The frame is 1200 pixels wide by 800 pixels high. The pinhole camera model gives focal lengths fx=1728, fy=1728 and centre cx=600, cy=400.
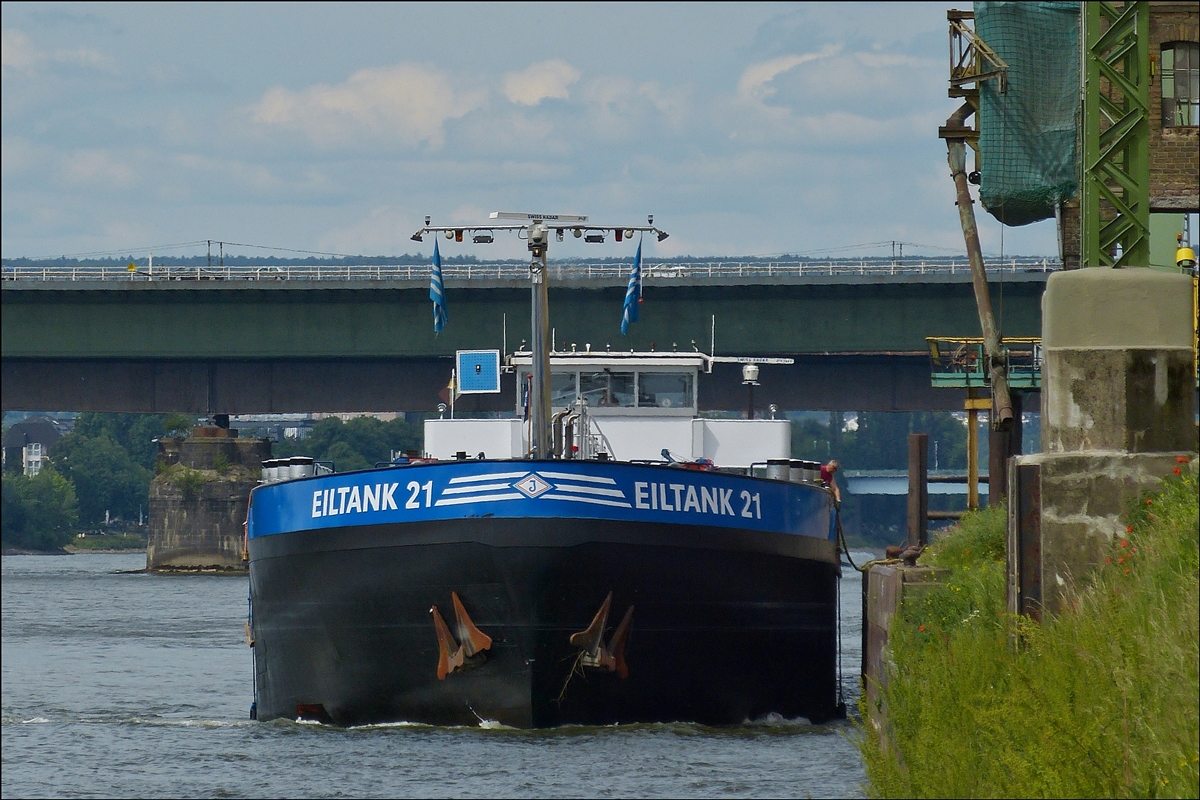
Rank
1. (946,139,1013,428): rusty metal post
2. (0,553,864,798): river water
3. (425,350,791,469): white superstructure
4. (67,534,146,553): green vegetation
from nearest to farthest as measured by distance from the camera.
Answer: (0,553,864,798): river water → (425,350,791,469): white superstructure → (946,139,1013,428): rusty metal post → (67,534,146,553): green vegetation

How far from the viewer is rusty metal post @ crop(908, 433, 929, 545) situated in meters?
33.7

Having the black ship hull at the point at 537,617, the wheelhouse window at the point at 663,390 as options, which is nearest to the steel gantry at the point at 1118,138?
the black ship hull at the point at 537,617

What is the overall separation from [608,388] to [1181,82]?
20.0 m

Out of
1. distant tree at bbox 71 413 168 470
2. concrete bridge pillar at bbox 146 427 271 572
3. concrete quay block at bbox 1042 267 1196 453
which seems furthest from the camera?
distant tree at bbox 71 413 168 470

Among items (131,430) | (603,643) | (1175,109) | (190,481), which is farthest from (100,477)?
(603,643)

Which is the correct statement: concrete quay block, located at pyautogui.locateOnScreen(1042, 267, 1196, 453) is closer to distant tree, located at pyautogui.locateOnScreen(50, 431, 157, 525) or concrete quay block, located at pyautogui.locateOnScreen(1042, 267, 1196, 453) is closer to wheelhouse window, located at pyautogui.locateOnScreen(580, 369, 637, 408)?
wheelhouse window, located at pyautogui.locateOnScreen(580, 369, 637, 408)

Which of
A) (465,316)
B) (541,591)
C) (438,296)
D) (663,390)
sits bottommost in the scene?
(541,591)

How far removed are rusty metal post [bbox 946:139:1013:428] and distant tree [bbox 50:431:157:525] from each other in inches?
4343

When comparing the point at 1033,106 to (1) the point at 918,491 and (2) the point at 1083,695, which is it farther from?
(2) the point at 1083,695

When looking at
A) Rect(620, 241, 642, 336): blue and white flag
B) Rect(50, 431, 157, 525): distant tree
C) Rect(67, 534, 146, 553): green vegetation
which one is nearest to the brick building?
Rect(620, 241, 642, 336): blue and white flag

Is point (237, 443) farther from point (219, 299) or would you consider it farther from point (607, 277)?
point (607, 277)

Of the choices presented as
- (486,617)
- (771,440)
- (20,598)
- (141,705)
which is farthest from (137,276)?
(486,617)

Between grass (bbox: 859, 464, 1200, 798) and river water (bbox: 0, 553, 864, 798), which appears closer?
grass (bbox: 859, 464, 1200, 798)

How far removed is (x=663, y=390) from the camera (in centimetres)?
2473
